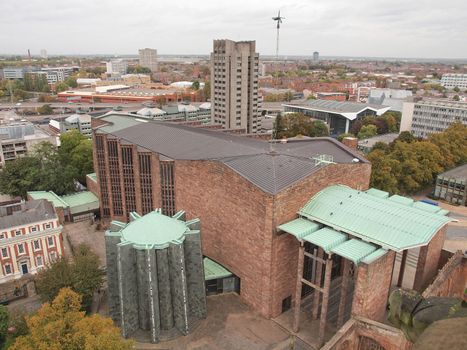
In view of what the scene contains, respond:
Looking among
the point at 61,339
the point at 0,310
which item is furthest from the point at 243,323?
the point at 0,310

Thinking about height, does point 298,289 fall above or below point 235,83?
below

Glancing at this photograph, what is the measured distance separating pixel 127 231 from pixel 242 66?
255 feet

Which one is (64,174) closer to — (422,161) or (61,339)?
(61,339)

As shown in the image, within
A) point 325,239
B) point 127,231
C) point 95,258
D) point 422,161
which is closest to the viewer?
point 325,239

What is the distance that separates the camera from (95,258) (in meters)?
41.7

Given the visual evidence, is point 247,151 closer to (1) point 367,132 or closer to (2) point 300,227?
(2) point 300,227

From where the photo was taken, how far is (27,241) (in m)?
46.8

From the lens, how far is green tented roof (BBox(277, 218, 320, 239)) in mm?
32625

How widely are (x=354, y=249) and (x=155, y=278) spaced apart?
55.3 feet

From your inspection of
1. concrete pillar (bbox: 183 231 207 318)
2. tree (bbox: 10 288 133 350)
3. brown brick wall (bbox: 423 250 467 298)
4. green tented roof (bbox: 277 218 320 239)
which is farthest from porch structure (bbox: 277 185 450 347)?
tree (bbox: 10 288 133 350)

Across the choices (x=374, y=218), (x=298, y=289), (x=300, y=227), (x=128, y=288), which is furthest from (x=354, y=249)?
(x=128, y=288)

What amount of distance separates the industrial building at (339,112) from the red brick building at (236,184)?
8655 centimetres

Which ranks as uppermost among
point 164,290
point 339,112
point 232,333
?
point 339,112

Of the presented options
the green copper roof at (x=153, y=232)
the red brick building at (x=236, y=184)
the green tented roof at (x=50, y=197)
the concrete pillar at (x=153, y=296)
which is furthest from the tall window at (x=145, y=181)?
the concrete pillar at (x=153, y=296)
